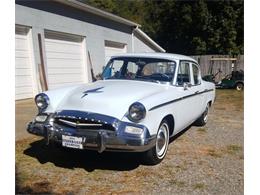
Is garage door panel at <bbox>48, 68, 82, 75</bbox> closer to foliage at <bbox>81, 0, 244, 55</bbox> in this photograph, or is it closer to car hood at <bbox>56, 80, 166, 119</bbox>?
car hood at <bbox>56, 80, 166, 119</bbox>

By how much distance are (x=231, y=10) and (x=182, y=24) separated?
4.27 metres

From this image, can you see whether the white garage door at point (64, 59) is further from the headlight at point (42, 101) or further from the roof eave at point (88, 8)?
the headlight at point (42, 101)

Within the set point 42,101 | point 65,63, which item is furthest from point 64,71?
point 42,101

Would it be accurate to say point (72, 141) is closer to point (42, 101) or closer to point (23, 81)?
point (42, 101)

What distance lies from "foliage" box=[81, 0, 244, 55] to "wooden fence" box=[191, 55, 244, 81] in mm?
4333

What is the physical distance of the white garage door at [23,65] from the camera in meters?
10.2

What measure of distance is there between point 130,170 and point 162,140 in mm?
712

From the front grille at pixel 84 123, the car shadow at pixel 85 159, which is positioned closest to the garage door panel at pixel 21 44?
the car shadow at pixel 85 159

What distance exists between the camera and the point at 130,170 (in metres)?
4.76

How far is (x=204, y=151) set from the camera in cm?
579

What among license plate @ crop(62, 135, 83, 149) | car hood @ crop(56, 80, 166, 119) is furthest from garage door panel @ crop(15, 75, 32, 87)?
license plate @ crop(62, 135, 83, 149)

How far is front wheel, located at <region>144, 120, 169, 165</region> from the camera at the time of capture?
4852 mm

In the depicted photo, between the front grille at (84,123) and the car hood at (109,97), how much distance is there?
0.16 metres
